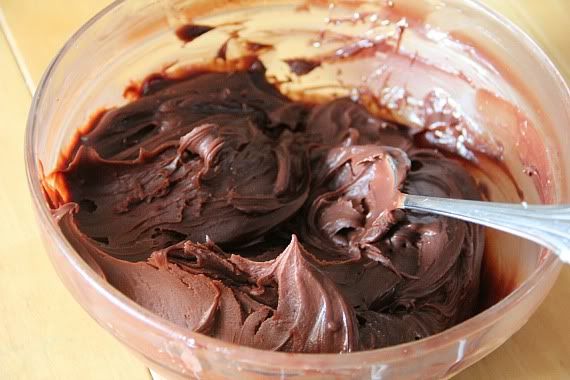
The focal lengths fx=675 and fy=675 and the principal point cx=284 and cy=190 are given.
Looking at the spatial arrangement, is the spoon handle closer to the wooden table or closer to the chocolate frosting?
the chocolate frosting

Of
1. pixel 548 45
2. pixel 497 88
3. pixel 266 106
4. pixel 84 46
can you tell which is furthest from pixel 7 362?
pixel 548 45

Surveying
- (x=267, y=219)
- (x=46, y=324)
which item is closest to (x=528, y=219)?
(x=267, y=219)

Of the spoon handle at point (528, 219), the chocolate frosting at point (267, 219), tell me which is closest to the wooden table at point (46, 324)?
the chocolate frosting at point (267, 219)

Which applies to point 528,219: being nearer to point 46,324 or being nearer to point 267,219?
point 267,219

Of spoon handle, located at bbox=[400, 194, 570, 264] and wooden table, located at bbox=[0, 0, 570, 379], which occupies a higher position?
spoon handle, located at bbox=[400, 194, 570, 264]

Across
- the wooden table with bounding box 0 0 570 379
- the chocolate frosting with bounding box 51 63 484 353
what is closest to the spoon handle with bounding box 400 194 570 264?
the chocolate frosting with bounding box 51 63 484 353

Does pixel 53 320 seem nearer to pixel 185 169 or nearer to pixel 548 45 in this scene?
pixel 185 169

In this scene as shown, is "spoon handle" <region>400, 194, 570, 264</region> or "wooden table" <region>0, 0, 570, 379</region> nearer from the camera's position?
"spoon handle" <region>400, 194, 570, 264</region>
